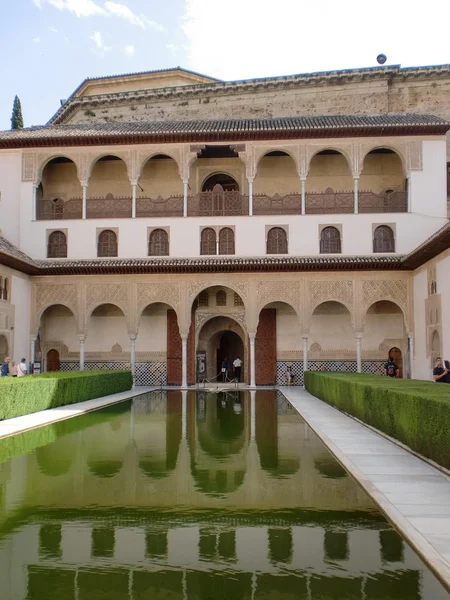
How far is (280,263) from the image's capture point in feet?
68.2

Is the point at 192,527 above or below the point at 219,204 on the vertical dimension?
below

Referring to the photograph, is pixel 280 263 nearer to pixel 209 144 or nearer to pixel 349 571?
pixel 209 144

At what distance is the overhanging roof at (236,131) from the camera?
21203 millimetres

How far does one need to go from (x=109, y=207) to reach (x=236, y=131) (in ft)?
18.1

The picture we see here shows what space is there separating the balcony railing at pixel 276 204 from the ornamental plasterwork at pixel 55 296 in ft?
23.4

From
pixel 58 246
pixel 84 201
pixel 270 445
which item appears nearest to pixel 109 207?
pixel 84 201

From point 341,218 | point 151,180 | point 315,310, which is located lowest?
point 315,310

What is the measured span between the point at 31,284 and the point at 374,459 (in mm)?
17086

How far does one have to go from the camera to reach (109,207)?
2314 centimetres

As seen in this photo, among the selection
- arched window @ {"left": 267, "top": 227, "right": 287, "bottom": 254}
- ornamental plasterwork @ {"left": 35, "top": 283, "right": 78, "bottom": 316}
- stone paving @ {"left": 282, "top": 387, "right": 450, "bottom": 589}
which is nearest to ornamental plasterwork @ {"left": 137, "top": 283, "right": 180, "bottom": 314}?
ornamental plasterwork @ {"left": 35, "top": 283, "right": 78, "bottom": 316}

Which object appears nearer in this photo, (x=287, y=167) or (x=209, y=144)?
(x=209, y=144)

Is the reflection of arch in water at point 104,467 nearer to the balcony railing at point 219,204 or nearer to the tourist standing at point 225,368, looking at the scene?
the balcony railing at point 219,204

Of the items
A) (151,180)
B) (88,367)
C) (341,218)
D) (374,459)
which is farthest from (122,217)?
(374,459)

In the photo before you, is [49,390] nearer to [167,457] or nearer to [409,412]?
[167,457]
